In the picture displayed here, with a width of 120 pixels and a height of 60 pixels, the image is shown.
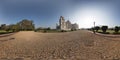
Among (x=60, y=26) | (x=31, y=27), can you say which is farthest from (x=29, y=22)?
(x=60, y=26)

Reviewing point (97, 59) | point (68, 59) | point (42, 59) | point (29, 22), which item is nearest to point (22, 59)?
point (42, 59)

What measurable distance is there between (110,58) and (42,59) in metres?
2.99

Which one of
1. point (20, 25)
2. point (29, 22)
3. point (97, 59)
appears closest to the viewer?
point (97, 59)

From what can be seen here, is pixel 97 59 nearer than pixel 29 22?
Yes

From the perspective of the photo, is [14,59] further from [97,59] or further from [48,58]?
[97,59]

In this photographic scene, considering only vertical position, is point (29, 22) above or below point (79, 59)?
above

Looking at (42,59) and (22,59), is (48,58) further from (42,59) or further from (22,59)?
(22,59)

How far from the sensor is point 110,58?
6.19 metres

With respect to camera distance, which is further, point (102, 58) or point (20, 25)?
point (20, 25)

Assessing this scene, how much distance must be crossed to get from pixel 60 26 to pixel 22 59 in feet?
253

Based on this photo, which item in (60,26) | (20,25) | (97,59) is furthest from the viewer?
(60,26)

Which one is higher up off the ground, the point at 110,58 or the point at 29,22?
the point at 29,22

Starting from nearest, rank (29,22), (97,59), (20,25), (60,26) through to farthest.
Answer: (97,59) < (29,22) < (20,25) < (60,26)

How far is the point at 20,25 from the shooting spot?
167 ft
